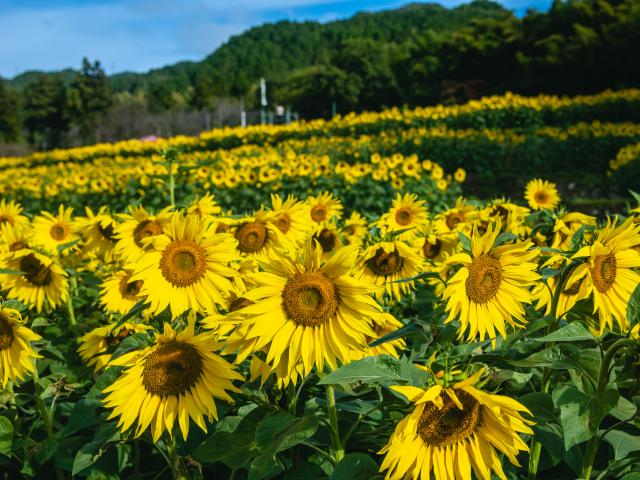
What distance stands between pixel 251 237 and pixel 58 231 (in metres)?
1.65

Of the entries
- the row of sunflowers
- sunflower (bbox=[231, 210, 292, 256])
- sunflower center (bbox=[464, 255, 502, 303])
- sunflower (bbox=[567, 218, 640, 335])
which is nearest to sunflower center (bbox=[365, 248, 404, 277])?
sunflower (bbox=[231, 210, 292, 256])

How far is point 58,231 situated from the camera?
380 centimetres

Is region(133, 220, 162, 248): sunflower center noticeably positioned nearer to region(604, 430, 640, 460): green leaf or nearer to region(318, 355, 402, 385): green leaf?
region(318, 355, 402, 385): green leaf

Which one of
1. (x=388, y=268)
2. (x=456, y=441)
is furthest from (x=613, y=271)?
(x=388, y=268)

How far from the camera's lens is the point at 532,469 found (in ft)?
5.99

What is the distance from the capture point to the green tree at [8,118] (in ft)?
237

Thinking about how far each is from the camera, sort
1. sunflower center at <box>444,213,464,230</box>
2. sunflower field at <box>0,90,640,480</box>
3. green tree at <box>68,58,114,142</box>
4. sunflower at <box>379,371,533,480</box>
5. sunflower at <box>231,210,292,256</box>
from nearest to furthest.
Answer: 1. sunflower at <box>379,371,533,480</box>
2. sunflower field at <box>0,90,640,480</box>
3. sunflower at <box>231,210,292,256</box>
4. sunflower center at <box>444,213,464,230</box>
5. green tree at <box>68,58,114,142</box>

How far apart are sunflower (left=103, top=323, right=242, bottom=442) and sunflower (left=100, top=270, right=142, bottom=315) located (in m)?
1.10

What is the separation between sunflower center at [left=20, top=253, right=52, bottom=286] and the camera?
3.09 m

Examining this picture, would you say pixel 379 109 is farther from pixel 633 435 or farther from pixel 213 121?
pixel 633 435

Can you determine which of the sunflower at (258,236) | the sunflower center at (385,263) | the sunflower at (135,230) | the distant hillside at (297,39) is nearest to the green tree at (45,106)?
the distant hillside at (297,39)

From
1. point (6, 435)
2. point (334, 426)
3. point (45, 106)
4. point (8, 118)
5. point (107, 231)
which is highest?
point (45, 106)

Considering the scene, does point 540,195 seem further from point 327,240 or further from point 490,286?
point 490,286

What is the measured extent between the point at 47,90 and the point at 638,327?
80.5 meters
